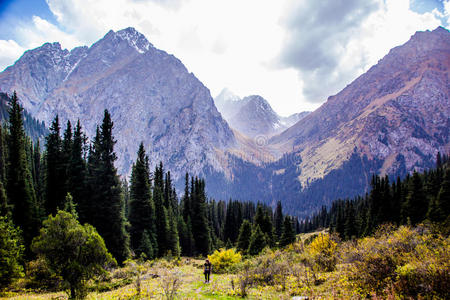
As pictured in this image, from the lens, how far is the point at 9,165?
2928cm

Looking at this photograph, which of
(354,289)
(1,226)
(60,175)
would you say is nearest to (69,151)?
(60,175)

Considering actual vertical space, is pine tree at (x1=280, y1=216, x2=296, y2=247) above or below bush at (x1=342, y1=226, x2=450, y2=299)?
below

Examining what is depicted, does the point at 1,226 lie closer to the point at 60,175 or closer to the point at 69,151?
the point at 60,175

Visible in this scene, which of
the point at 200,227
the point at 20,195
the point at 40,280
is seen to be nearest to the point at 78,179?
the point at 20,195

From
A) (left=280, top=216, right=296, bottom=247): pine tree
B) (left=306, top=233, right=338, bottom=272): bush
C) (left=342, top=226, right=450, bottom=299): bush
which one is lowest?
(left=280, top=216, right=296, bottom=247): pine tree

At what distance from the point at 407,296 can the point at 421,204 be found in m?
49.1

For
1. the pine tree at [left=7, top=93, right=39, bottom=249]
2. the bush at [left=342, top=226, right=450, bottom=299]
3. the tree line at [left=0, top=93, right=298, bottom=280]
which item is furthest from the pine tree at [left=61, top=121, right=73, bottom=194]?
the bush at [left=342, top=226, right=450, bottom=299]

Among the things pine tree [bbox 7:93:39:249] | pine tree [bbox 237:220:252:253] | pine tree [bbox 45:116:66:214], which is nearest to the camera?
pine tree [bbox 7:93:39:249]

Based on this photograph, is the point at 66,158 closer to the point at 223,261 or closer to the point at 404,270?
the point at 223,261

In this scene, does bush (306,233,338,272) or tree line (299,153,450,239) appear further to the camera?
tree line (299,153,450,239)

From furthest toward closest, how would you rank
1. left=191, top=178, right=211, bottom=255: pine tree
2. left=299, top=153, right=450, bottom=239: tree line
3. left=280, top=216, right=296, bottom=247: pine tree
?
left=191, top=178, right=211, bottom=255: pine tree < left=280, top=216, right=296, bottom=247: pine tree < left=299, top=153, right=450, bottom=239: tree line

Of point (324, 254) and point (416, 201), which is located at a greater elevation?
point (416, 201)

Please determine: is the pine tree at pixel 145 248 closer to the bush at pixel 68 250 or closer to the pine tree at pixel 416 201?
the bush at pixel 68 250

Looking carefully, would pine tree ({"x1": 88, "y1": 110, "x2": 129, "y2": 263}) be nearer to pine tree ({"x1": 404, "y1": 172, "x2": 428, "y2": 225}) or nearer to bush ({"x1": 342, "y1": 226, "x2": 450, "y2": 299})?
bush ({"x1": 342, "y1": 226, "x2": 450, "y2": 299})
